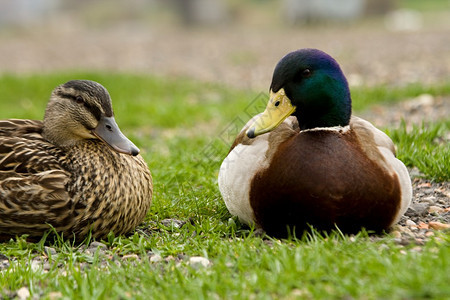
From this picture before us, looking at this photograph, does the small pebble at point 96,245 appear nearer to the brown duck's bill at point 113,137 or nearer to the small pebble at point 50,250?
the small pebble at point 50,250

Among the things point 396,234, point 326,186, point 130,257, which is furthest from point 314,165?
point 130,257

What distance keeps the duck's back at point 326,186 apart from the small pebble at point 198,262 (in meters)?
0.44

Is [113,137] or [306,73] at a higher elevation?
[306,73]

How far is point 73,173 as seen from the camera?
12.4ft

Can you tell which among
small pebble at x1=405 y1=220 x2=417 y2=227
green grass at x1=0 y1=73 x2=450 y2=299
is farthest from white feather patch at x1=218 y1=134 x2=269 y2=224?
small pebble at x1=405 y1=220 x2=417 y2=227

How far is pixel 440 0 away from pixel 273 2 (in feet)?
30.5

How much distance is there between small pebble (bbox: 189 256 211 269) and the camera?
322 cm

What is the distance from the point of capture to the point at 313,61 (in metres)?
3.48

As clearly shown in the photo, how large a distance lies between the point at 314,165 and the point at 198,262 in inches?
30.5

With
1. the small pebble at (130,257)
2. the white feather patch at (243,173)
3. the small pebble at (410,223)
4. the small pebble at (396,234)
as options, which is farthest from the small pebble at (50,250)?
the small pebble at (410,223)

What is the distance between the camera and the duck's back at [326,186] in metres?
3.28

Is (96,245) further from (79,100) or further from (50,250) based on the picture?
(79,100)

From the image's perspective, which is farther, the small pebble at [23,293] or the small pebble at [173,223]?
the small pebble at [173,223]

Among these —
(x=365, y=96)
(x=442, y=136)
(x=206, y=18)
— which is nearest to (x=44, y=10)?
(x=206, y=18)
